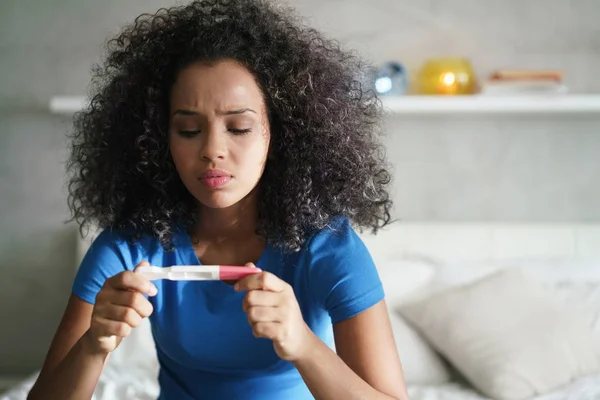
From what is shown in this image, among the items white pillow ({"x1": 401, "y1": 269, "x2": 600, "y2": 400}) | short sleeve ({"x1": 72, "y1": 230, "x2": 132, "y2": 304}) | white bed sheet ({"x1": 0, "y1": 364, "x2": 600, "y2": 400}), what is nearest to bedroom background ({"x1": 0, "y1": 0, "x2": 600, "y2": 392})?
white pillow ({"x1": 401, "y1": 269, "x2": 600, "y2": 400})

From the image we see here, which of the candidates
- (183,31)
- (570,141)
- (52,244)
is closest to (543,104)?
(570,141)

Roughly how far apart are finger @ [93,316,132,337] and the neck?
317mm

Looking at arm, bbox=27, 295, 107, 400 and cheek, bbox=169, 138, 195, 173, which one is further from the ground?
cheek, bbox=169, 138, 195, 173

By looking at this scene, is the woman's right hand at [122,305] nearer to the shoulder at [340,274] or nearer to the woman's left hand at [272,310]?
the woman's left hand at [272,310]

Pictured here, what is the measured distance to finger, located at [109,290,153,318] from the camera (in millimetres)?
854

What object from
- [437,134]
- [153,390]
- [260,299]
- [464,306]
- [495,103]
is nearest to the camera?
[260,299]

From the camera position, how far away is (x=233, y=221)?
3.83 feet

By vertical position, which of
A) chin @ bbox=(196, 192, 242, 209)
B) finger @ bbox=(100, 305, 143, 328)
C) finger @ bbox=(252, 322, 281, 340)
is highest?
chin @ bbox=(196, 192, 242, 209)

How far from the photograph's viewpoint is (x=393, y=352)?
1.08 m

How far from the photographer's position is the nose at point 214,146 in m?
1.00

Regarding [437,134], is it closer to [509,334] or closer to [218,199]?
[509,334]

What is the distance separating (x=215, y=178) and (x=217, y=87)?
0.46ft

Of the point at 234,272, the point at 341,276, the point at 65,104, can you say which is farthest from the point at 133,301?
the point at 65,104

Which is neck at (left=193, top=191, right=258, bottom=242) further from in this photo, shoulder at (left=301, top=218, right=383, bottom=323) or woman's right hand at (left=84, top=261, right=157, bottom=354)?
woman's right hand at (left=84, top=261, right=157, bottom=354)
